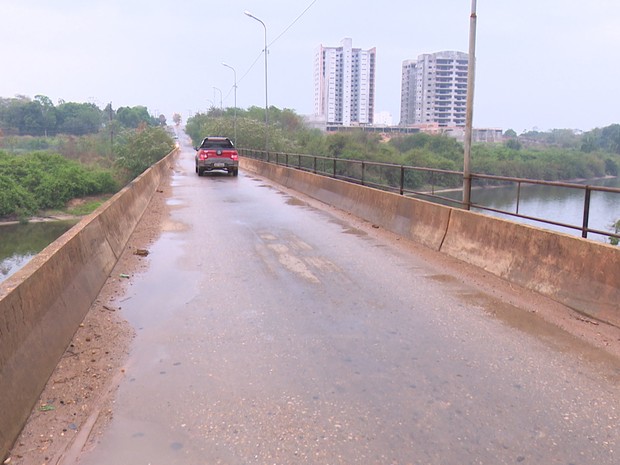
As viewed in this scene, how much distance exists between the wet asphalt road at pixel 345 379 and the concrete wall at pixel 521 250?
77 centimetres

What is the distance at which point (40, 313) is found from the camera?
439cm

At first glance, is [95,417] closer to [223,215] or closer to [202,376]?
[202,376]

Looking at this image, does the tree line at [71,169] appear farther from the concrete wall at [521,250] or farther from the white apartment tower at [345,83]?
the white apartment tower at [345,83]

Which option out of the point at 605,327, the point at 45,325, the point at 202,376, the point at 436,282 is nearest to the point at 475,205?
the point at 436,282

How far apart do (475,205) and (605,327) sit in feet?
13.4

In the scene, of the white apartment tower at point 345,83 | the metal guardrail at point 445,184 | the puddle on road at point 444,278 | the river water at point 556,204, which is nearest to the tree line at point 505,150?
the metal guardrail at point 445,184

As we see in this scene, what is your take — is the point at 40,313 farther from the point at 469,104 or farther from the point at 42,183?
the point at 42,183

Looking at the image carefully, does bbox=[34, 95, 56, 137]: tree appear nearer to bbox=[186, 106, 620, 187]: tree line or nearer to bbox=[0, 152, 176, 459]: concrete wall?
bbox=[186, 106, 620, 187]: tree line

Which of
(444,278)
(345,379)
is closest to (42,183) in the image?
(444,278)

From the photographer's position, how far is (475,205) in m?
9.44

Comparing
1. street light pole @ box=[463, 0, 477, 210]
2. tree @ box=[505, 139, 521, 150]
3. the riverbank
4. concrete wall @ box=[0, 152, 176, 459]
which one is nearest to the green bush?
the riverbank

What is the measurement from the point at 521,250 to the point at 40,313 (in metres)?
5.92

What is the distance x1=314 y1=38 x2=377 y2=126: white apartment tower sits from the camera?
166375 millimetres

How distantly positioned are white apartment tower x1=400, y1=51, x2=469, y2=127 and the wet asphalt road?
Result: 97.5ft
